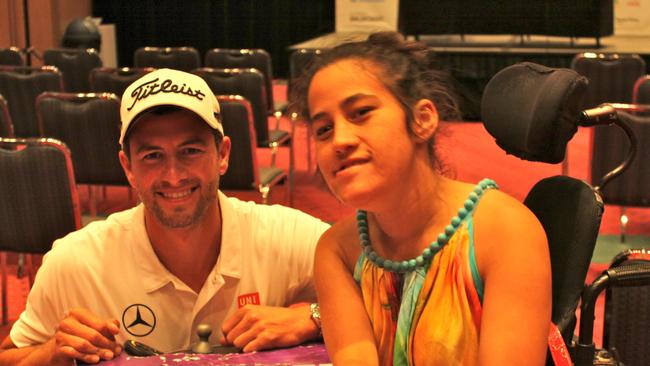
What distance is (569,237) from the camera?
1542mm

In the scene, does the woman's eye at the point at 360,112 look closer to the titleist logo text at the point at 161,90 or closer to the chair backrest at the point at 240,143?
the titleist logo text at the point at 161,90

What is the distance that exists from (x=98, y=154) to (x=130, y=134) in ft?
8.82

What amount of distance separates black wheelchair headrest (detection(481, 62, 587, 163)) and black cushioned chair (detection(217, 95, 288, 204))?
293 centimetres

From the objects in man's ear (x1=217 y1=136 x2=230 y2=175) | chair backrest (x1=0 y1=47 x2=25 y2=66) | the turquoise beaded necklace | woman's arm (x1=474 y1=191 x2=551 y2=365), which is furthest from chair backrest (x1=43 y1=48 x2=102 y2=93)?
woman's arm (x1=474 y1=191 x2=551 y2=365)

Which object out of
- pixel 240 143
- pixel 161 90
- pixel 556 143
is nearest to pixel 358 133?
pixel 556 143

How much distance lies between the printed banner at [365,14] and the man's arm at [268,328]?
8.77 meters

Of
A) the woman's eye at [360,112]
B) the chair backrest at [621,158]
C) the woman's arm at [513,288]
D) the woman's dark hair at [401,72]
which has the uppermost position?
the woman's dark hair at [401,72]

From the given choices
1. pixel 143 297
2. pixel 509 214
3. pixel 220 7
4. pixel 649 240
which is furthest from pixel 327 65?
pixel 220 7

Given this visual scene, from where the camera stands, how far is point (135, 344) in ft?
5.31

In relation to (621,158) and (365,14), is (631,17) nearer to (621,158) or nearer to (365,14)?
(365,14)

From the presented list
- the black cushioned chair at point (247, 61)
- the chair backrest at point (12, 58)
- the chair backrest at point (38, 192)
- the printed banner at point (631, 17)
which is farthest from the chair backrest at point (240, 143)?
the printed banner at point (631, 17)

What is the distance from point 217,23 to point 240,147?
336 inches

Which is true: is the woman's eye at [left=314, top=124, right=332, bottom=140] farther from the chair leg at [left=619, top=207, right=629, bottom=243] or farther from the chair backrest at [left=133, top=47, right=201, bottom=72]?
the chair backrest at [left=133, top=47, right=201, bottom=72]

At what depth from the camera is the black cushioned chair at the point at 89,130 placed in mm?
4418
